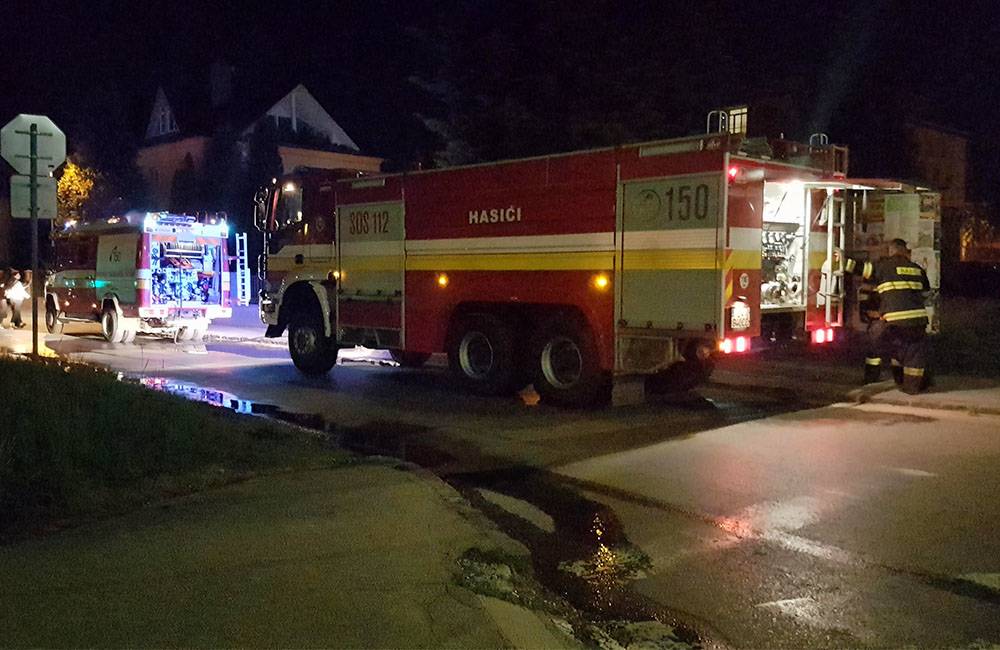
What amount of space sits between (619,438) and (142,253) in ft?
42.6

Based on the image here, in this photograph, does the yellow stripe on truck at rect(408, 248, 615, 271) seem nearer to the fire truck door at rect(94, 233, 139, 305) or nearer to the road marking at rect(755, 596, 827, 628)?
the road marking at rect(755, 596, 827, 628)

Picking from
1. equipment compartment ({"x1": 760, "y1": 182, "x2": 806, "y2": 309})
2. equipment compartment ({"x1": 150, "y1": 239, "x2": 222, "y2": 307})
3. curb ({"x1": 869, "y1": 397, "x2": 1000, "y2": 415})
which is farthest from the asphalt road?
equipment compartment ({"x1": 150, "y1": 239, "x2": 222, "y2": 307})

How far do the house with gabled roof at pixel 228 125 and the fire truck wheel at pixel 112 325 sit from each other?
18.7 meters

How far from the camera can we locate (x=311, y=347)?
46.4 ft

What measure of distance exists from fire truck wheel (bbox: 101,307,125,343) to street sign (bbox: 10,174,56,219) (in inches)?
343

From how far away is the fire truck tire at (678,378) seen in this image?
11969mm

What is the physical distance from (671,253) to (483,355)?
3095 millimetres

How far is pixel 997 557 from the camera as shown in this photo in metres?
5.74

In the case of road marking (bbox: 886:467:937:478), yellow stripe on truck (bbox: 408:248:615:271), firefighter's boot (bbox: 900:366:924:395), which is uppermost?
yellow stripe on truck (bbox: 408:248:615:271)

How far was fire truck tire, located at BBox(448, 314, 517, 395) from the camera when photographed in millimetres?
11547

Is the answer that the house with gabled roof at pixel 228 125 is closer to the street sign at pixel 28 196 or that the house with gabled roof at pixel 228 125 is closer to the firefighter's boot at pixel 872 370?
the street sign at pixel 28 196

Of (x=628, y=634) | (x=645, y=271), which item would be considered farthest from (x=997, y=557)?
(x=645, y=271)

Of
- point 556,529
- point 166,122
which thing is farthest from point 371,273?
point 166,122

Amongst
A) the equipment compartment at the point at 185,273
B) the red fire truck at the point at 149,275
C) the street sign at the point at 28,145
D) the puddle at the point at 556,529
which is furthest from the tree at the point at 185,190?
the puddle at the point at 556,529
